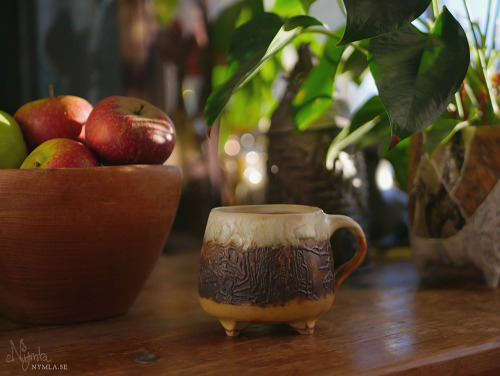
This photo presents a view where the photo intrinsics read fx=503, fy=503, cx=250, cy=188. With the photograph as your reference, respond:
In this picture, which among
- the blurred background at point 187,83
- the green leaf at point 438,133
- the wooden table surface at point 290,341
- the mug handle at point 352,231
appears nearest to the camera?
the wooden table surface at point 290,341

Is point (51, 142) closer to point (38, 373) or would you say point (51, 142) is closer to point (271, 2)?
point (38, 373)

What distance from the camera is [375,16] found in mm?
507

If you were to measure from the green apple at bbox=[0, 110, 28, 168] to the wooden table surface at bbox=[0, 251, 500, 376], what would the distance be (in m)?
0.20

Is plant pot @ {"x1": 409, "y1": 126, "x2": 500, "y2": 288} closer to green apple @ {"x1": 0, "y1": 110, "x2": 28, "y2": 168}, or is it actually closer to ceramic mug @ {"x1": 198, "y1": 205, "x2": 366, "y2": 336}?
ceramic mug @ {"x1": 198, "y1": 205, "x2": 366, "y2": 336}

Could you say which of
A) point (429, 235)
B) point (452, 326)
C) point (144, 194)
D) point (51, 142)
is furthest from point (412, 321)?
point (51, 142)

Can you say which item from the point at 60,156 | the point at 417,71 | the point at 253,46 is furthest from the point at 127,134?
the point at 417,71

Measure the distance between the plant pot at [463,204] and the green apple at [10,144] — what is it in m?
0.53

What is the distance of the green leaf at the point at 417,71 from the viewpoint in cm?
50

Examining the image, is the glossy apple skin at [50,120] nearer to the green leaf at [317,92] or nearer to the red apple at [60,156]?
the red apple at [60,156]

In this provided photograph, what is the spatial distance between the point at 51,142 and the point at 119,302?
0.68 feet

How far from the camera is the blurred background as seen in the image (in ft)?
2.90

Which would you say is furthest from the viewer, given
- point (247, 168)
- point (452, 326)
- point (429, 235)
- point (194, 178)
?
point (247, 168)

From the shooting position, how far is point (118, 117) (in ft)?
1.98
